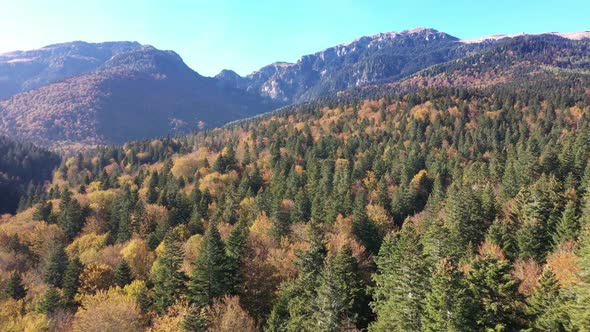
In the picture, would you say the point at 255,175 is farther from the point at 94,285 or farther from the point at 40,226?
the point at 94,285

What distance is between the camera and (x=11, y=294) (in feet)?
194

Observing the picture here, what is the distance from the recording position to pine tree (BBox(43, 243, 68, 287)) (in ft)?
222

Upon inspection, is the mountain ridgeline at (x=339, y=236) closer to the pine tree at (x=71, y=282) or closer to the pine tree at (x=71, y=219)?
the pine tree at (x=71, y=282)

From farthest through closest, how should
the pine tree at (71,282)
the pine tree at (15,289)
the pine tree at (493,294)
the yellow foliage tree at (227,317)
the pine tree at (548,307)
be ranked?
the pine tree at (71,282)
the pine tree at (15,289)
the yellow foliage tree at (227,317)
the pine tree at (548,307)
the pine tree at (493,294)

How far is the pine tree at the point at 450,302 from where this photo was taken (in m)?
23.5

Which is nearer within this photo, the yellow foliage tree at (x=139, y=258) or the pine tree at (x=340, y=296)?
the pine tree at (x=340, y=296)

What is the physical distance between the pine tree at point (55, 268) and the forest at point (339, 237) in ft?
0.67

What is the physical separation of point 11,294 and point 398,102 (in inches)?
6671

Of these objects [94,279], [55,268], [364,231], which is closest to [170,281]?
[94,279]

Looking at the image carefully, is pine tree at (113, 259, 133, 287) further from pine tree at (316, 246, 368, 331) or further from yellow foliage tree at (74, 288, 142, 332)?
pine tree at (316, 246, 368, 331)

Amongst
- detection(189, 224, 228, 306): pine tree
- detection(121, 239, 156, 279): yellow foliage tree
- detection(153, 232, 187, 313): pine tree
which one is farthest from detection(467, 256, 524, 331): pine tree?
detection(121, 239, 156, 279): yellow foliage tree

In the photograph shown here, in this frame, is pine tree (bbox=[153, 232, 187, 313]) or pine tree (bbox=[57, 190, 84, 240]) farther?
pine tree (bbox=[57, 190, 84, 240])

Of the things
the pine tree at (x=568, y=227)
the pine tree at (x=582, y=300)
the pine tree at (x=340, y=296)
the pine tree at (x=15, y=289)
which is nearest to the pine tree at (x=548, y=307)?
the pine tree at (x=582, y=300)

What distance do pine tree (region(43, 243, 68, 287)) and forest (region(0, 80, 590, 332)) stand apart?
204 mm
